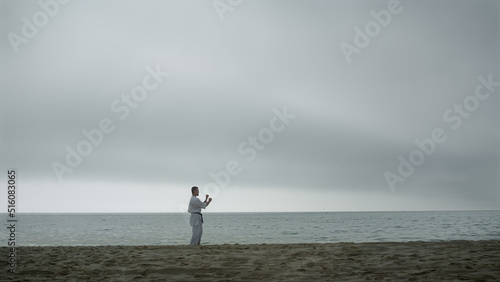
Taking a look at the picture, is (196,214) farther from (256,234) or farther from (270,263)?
(256,234)

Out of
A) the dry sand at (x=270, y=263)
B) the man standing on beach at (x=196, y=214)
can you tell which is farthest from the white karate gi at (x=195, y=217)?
the dry sand at (x=270, y=263)

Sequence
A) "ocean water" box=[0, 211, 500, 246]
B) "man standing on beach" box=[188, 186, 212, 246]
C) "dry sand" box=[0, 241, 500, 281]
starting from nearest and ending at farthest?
"dry sand" box=[0, 241, 500, 281] → "man standing on beach" box=[188, 186, 212, 246] → "ocean water" box=[0, 211, 500, 246]

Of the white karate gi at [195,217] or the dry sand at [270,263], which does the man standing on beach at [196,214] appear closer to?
the white karate gi at [195,217]

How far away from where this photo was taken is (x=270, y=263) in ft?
33.8

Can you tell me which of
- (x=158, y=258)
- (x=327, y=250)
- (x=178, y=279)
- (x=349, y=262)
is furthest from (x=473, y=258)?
(x=158, y=258)

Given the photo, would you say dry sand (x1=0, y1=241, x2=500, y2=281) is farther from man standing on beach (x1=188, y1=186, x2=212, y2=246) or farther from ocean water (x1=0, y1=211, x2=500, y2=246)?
ocean water (x1=0, y1=211, x2=500, y2=246)

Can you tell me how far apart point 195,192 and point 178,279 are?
7.06 m

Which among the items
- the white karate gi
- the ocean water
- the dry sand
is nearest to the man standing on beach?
the white karate gi

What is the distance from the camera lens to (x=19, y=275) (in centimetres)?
941

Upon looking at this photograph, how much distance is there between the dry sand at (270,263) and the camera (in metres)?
8.89

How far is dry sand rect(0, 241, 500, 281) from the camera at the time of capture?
8.89 metres

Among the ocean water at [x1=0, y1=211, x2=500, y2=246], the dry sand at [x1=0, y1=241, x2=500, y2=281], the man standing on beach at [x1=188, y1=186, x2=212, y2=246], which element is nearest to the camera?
the dry sand at [x1=0, y1=241, x2=500, y2=281]

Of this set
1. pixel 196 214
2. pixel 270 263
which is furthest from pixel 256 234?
pixel 270 263

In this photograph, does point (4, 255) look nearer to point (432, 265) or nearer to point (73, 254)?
point (73, 254)
